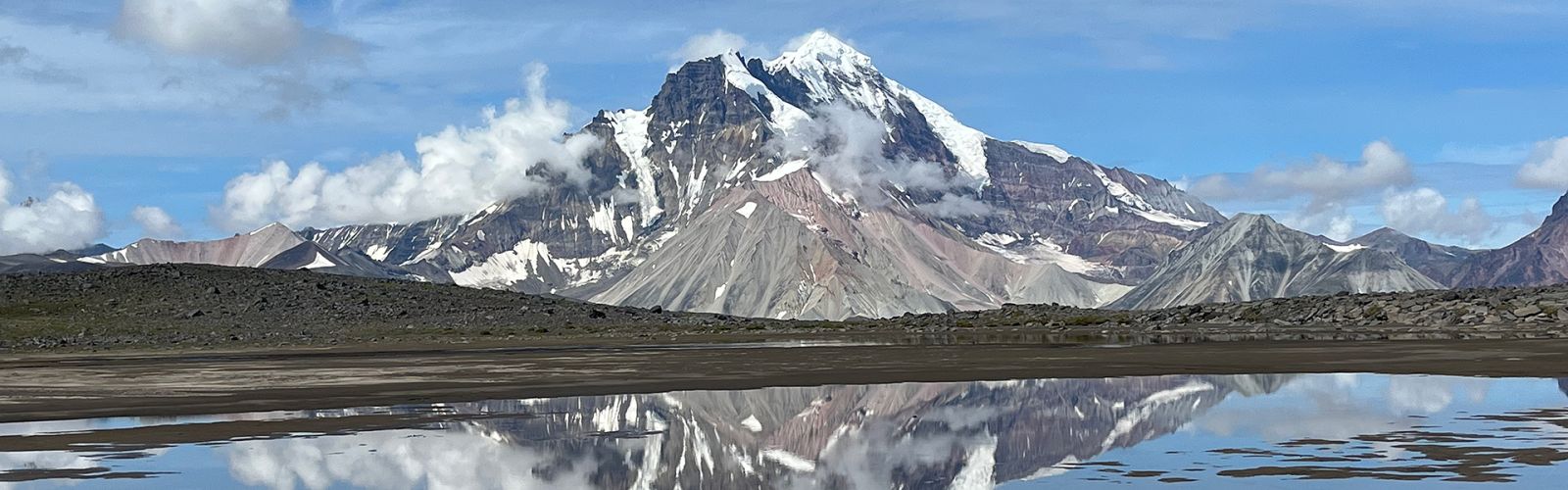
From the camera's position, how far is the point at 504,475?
2506 cm

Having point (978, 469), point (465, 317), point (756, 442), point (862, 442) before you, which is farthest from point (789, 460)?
point (465, 317)

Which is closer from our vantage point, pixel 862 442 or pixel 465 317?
pixel 862 442

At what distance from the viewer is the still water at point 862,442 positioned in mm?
23859

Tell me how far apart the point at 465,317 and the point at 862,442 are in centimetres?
13603

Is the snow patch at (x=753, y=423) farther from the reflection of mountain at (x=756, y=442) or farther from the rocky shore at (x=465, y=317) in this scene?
the rocky shore at (x=465, y=317)

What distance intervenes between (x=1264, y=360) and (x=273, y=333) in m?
→ 99.4

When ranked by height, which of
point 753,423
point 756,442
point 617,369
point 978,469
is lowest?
point 978,469

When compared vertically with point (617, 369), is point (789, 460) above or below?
below

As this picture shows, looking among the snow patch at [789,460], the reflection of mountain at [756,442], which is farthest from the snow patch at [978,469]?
the snow patch at [789,460]

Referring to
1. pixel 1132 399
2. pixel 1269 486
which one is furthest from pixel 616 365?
pixel 1269 486

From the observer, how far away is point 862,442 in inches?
1165

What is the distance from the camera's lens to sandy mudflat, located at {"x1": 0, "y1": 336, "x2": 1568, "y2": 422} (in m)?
46.4

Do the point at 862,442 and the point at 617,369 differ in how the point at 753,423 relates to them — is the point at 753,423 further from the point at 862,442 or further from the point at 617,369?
the point at 617,369

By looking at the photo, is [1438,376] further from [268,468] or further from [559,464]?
[268,468]
